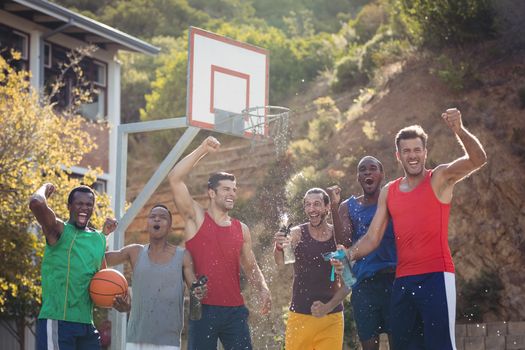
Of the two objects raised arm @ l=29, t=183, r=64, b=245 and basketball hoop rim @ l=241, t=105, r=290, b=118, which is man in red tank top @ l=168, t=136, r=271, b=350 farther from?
basketball hoop rim @ l=241, t=105, r=290, b=118

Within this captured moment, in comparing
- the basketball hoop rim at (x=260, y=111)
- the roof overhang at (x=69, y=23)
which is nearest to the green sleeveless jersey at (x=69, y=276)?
the basketball hoop rim at (x=260, y=111)

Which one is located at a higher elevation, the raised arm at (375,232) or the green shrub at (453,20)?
the green shrub at (453,20)

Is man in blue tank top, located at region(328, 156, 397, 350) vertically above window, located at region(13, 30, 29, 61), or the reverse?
window, located at region(13, 30, 29, 61)

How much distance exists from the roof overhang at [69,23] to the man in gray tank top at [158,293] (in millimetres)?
15700

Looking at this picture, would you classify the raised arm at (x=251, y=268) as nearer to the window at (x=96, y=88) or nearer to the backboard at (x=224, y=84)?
the backboard at (x=224, y=84)

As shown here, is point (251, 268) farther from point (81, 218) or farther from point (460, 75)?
point (460, 75)

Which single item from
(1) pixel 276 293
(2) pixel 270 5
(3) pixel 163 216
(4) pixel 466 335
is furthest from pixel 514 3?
(2) pixel 270 5

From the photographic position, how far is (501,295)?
19.4 metres

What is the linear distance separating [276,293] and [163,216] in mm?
14621

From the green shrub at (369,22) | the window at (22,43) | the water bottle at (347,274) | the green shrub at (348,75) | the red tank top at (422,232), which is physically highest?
the green shrub at (369,22)

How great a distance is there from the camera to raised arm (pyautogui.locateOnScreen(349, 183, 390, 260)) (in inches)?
317

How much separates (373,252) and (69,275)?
2.74 meters

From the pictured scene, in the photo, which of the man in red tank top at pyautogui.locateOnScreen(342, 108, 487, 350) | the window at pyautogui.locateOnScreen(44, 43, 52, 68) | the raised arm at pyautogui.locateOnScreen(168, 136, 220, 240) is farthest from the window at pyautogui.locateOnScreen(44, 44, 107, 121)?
the man in red tank top at pyautogui.locateOnScreen(342, 108, 487, 350)

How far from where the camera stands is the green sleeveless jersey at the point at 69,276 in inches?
336
